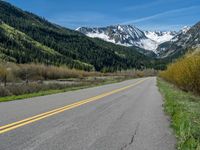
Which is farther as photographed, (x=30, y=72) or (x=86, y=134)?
(x=30, y=72)

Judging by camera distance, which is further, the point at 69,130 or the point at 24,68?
the point at 24,68

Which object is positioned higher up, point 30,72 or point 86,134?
point 30,72

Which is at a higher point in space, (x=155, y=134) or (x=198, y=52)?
(x=198, y=52)

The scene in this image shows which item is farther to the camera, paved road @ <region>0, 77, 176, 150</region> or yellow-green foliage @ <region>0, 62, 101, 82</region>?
yellow-green foliage @ <region>0, 62, 101, 82</region>

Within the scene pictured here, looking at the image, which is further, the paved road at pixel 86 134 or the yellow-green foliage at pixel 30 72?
the yellow-green foliage at pixel 30 72

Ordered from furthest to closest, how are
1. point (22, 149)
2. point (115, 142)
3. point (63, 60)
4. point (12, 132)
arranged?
1. point (63, 60)
2. point (12, 132)
3. point (115, 142)
4. point (22, 149)

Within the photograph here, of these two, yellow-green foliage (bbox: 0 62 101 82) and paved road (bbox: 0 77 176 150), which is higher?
yellow-green foliage (bbox: 0 62 101 82)

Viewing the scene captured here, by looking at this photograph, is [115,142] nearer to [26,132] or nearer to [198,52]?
[26,132]

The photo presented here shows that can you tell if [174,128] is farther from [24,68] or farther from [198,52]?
[24,68]

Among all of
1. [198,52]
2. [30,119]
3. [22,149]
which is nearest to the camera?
[22,149]

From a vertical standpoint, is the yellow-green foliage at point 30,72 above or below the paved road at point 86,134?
above

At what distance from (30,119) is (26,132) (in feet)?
7.27

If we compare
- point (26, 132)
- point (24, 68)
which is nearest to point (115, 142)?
point (26, 132)

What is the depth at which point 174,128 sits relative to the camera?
9.62 m
